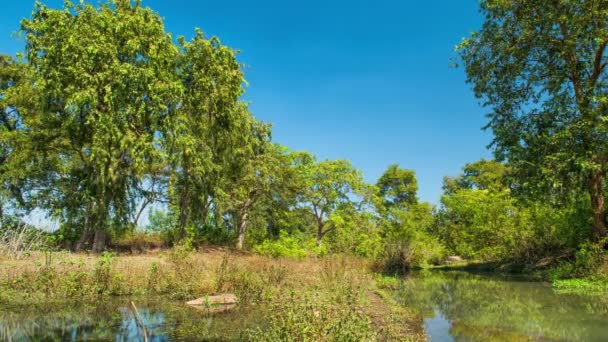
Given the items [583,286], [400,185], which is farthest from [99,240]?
[400,185]

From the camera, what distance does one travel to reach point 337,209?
132ft

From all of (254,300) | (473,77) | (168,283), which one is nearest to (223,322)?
→ (254,300)

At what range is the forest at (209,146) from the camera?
21141mm

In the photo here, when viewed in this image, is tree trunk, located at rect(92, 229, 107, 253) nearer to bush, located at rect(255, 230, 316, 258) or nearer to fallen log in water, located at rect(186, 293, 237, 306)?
bush, located at rect(255, 230, 316, 258)

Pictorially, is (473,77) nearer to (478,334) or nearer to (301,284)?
(301,284)

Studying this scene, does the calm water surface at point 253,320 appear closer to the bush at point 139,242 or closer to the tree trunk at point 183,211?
the tree trunk at point 183,211

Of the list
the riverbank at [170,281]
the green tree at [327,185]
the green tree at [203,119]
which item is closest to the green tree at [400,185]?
the green tree at [327,185]

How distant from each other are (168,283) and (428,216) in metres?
31.5

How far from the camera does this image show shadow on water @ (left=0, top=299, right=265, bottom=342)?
985 centimetres

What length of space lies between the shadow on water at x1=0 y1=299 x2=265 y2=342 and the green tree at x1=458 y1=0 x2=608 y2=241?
15655 mm

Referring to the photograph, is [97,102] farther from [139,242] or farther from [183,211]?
[139,242]

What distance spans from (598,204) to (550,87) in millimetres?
6375

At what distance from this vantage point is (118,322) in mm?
11352

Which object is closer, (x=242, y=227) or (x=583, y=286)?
(x=583, y=286)
